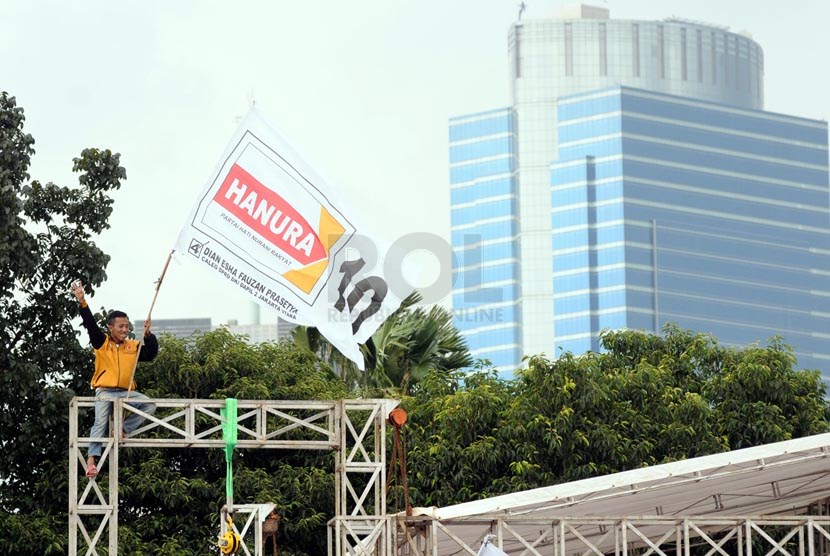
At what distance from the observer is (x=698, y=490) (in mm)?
22516

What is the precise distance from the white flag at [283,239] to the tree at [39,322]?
7.24 meters

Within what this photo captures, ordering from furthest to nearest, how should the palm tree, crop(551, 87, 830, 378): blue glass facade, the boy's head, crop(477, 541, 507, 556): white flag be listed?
crop(551, 87, 830, 378): blue glass facade, the palm tree, the boy's head, crop(477, 541, 507, 556): white flag

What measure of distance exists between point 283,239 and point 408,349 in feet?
44.0

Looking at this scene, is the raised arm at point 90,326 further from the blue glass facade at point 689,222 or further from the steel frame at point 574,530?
the blue glass facade at point 689,222

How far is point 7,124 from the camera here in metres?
27.4

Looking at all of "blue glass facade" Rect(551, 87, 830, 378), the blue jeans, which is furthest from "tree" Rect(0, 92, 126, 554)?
"blue glass facade" Rect(551, 87, 830, 378)

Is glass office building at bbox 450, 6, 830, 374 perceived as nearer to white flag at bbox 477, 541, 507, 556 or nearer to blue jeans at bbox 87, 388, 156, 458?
blue jeans at bbox 87, 388, 156, 458

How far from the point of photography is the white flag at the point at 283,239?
64.3 ft

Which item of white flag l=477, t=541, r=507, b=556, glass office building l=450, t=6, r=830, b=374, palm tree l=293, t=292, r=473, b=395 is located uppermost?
glass office building l=450, t=6, r=830, b=374

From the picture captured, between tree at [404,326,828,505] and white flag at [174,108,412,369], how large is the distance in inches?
350

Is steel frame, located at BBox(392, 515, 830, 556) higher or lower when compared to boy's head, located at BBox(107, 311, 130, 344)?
lower

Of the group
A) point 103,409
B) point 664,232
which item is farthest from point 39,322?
point 664,232

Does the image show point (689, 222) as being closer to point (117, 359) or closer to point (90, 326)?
point (117, 359)

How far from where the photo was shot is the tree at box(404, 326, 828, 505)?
28344mm
